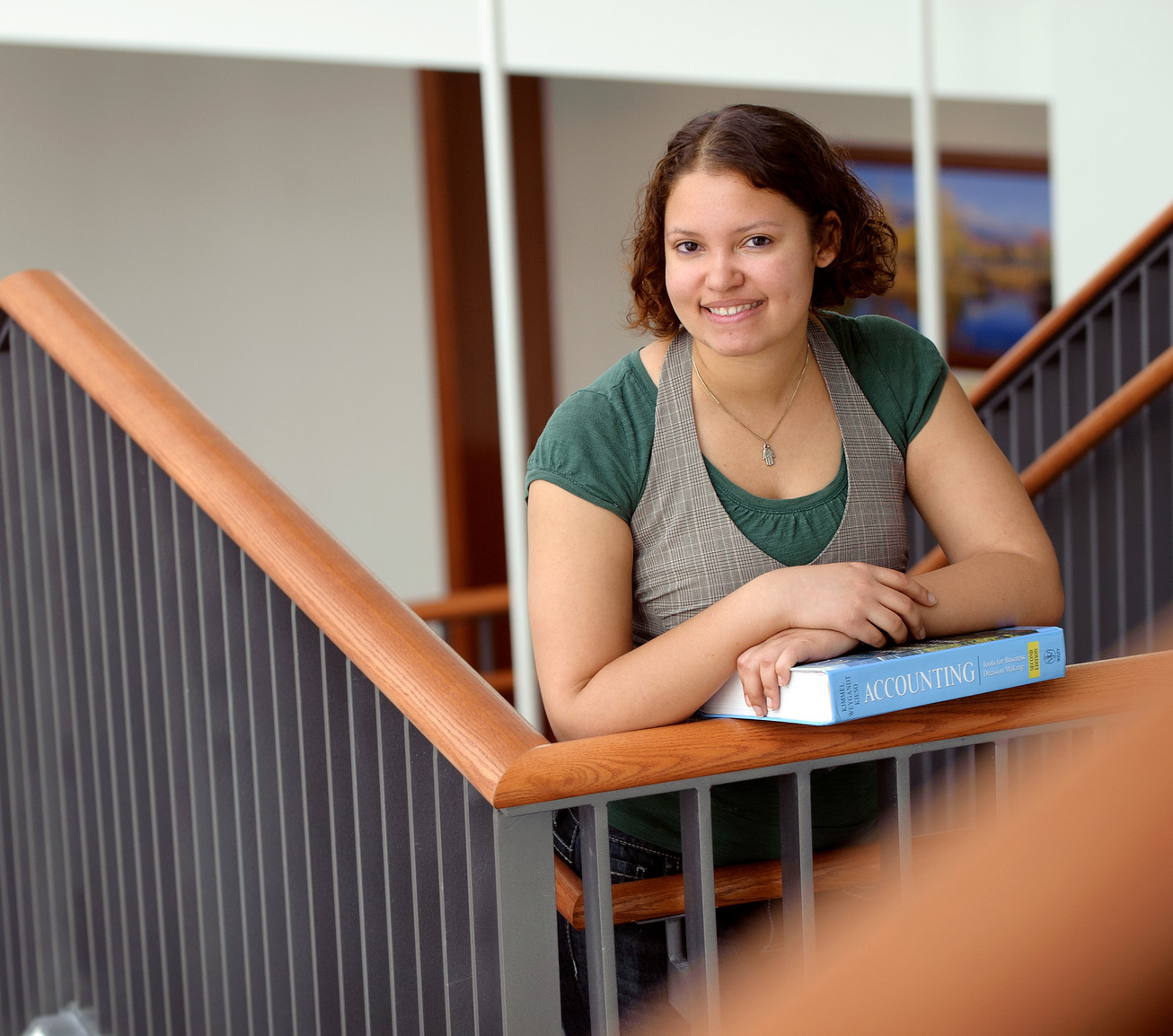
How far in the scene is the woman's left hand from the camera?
44.2 inches

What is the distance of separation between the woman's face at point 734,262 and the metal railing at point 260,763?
1.56 ft

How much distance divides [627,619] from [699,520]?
0.13 metres

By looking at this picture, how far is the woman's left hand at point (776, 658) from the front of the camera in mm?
1123

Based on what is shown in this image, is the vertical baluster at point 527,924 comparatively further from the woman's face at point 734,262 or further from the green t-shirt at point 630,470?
the woman's face at point 734,262

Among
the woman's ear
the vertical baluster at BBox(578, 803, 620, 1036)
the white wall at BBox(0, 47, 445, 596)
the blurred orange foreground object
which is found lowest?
the vertical baluster at BBox(578, 803, 620, 1036)

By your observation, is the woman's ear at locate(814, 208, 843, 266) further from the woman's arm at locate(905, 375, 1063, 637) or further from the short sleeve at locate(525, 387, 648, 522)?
the short sleeve at locate(525, 387, 648, 522)

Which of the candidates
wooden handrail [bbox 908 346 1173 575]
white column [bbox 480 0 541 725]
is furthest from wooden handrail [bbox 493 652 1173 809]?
white column [bbox 480 0 541 725]

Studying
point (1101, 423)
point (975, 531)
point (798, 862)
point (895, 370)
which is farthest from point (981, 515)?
point (1101, 423)

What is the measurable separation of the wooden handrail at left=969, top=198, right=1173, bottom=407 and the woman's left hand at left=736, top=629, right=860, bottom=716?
237cm

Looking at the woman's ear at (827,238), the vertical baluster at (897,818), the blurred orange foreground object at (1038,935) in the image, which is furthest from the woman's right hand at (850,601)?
the blurred orange foreground object at (1038,935)

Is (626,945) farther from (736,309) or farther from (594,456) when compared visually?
(736,309)

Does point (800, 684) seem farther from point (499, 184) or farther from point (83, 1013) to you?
point (499, 184)

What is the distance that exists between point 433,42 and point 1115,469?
2528 mm

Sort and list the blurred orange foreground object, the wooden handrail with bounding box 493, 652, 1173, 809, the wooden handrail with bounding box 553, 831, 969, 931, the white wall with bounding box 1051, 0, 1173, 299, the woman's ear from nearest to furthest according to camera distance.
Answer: the blurred orange foreground object
the wooden handrail with bounding box 493, 652, 1173, 809
the wooden handrail with bounding box 553, 831, 969, 931
the woman's ear
the white wall with bounding box 1051, 0, 1173, 299
